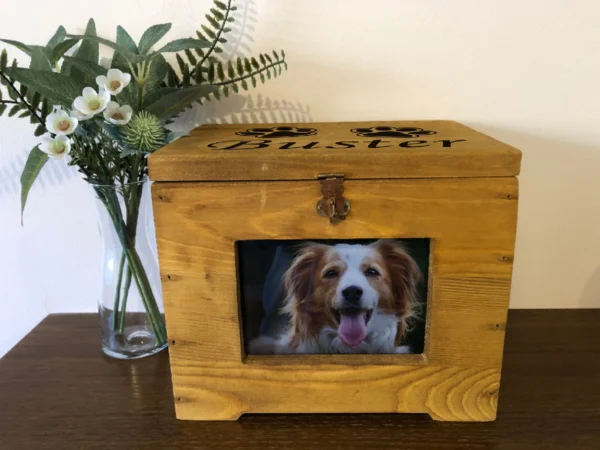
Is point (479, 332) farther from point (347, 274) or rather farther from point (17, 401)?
point (17, 401)

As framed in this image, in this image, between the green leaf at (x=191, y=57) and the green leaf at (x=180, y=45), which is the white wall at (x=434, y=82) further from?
the green leaf at (x=180, y=45)

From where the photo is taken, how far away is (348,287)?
667 millimetres

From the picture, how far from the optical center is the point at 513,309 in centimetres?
98

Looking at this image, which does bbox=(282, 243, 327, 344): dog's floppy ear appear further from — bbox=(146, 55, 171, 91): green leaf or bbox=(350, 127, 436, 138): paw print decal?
bbox=(146, 55, 171, 91): green leaf

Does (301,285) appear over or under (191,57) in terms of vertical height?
under

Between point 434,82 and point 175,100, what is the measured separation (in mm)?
420

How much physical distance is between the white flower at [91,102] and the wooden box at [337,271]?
11cm

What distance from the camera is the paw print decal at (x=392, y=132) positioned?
0.74 metres

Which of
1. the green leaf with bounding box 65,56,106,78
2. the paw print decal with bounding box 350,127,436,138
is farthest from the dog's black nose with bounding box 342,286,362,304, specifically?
the green leaf with bounding box 65,56,106,78

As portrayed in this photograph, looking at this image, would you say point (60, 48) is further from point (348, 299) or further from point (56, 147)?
point (348, 299)

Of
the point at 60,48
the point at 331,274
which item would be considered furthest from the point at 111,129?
the point at 331,274

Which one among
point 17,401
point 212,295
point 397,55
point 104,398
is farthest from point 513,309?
point 17,401

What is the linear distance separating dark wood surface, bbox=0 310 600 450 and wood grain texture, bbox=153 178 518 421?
0.08 ft

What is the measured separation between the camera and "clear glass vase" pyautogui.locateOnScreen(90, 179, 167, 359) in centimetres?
78
